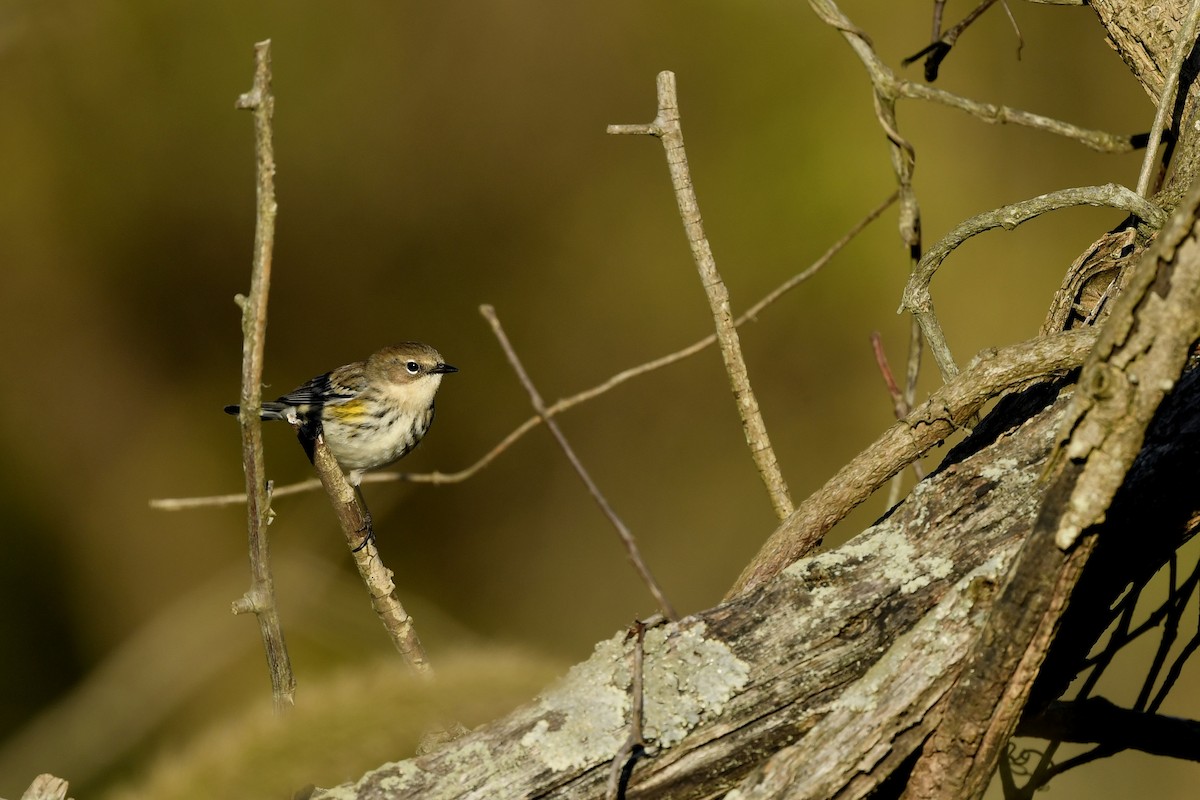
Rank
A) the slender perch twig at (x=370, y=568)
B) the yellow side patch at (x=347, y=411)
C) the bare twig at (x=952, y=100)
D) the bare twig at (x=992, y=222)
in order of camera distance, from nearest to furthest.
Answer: the bare twig at (x=992, y=222) < the slender perch twig at (x=370, y=568) < the bare twig at (x=952, y=100) < the yellow side patch at (x=347, y=411)

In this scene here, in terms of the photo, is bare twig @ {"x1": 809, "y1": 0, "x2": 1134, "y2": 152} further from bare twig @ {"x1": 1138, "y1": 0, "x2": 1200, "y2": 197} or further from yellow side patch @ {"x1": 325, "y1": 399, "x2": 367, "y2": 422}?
yellow side patch @ {"x1": 325, "y1": 399, "x2": 367, "y2": 422}

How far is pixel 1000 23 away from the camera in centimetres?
411

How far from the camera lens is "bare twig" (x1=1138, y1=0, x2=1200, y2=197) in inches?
85.7

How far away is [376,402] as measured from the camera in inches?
172

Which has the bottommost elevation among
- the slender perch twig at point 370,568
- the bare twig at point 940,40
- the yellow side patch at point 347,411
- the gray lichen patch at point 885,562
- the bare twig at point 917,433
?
the gray lichen patch at point 885,562

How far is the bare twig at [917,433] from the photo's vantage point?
192 centimetres

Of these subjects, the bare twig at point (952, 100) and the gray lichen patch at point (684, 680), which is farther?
the bare twig at point (952, 100)

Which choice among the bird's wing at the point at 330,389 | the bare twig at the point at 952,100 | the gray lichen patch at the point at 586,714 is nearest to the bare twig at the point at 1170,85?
the bare twig at the point at 952,100

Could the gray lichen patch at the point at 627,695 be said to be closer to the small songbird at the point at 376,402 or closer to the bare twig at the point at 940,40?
the bare twig at the point at 940,40

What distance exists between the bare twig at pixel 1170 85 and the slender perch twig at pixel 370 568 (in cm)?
179

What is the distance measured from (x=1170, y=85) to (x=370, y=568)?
2.00 metres

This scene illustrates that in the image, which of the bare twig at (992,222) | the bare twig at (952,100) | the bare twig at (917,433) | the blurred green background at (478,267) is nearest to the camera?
the bare twig at (917,433)

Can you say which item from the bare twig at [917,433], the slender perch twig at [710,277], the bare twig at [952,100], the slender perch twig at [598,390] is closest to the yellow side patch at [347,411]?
the slender perch twig at [598,390]

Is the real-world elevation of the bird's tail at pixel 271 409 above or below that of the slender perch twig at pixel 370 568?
above
